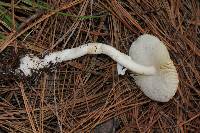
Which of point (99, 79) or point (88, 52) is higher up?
point (88, 52)

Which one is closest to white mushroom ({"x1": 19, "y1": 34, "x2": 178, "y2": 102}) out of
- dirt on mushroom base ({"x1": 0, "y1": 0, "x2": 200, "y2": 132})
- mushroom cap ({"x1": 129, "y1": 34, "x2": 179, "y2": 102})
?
mushroom cap ({"x1": 129, "y1": 34, "x2": 179, "y2": 102})

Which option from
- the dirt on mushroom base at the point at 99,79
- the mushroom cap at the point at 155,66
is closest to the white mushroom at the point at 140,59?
the mushroom cap at the point at 155,66

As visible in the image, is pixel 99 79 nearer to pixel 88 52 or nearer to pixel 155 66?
pixel 88 52

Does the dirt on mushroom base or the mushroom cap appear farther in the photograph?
the dirt on mushroom base

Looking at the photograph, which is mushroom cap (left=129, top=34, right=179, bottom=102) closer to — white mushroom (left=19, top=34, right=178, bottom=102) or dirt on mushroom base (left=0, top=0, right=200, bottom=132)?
white mushroom (left=19, top=34, right=178, bottom=102)

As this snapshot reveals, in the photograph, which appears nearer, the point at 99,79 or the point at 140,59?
the point at 140,59

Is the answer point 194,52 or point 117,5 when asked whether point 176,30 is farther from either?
point 117,5

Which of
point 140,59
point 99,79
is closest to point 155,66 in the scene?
point 140,59
